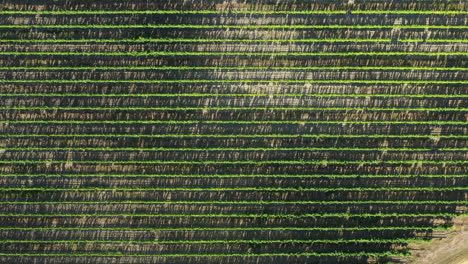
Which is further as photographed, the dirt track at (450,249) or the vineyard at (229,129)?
the vineyard at (229,129)

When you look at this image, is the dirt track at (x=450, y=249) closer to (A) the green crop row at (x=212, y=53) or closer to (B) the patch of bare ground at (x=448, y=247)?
(B) the patch of bare ground at (x=448, y=247)

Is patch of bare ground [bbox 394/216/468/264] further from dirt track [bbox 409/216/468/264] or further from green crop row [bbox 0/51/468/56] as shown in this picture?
green crop row [bbox 0/51/468/56]

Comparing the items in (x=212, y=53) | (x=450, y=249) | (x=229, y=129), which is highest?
(x=212, y=53)

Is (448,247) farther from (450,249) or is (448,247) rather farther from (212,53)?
(212,53)

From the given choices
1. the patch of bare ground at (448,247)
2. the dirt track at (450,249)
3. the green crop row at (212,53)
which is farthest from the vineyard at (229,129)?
the dirt track at (450,249)

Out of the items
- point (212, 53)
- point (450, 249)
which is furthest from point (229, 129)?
point (450, 249)

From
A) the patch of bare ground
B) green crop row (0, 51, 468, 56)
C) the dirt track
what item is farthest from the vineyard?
the dirt track
